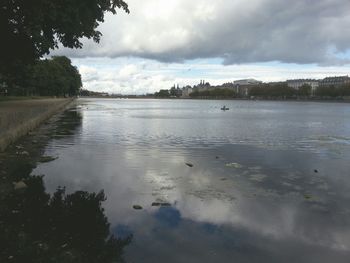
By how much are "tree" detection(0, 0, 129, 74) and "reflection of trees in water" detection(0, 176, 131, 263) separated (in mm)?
9266

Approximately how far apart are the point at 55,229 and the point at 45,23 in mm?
15150

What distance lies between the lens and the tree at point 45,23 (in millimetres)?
20547

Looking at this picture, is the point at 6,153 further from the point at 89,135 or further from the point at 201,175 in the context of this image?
the point at 89,135

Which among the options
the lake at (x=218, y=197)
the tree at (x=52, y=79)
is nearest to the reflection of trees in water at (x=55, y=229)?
the lake at (x=218, y=197)

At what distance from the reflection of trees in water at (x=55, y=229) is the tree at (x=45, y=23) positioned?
927cm

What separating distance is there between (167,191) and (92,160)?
26.1 feet

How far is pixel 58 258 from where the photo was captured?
902 cm

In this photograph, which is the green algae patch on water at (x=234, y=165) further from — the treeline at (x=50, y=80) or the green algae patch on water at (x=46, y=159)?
the treeline at (x=50, y=80)

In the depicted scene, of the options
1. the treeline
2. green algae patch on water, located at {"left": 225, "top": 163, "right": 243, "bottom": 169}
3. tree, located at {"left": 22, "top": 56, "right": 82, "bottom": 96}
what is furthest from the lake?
tree, located at {"left": 22, "top": 56, "right": 82, "bottom": 96}

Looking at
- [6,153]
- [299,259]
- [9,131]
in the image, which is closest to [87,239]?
[299,259]

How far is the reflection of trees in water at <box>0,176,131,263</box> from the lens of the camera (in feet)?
30.3

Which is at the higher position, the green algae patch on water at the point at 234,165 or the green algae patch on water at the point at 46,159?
the green algae patch on water at the point at 46,159

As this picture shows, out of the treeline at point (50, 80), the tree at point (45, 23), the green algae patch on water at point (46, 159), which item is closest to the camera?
the tree at point (45, 23)

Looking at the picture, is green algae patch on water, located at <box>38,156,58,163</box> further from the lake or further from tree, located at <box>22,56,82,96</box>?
tree, located at <box>22,56,82,96</box>
